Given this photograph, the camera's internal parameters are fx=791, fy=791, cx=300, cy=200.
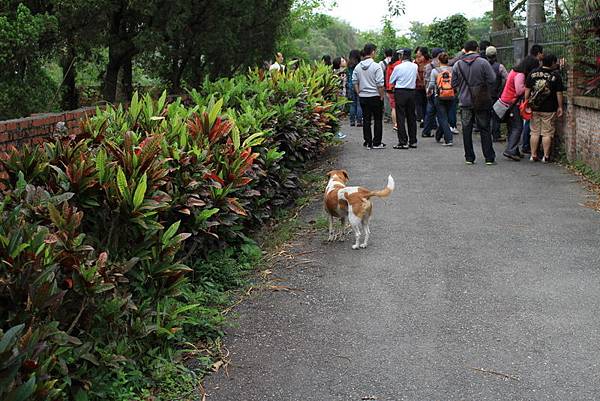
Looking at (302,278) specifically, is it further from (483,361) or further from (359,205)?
(483,361)

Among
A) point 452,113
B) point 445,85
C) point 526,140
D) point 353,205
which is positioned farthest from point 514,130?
point 353,205

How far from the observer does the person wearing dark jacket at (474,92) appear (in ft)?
41.5

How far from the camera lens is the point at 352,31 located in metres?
81.9

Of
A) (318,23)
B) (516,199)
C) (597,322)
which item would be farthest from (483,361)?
(318,23)

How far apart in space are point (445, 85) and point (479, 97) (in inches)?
113

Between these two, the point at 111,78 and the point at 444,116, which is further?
the point at 444,116

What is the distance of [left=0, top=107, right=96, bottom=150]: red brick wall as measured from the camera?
7.15 meters

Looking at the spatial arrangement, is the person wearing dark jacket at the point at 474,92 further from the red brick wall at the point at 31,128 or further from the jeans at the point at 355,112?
the jeans at the point at 355,112

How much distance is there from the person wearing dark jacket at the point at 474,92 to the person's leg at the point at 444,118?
2377 mm

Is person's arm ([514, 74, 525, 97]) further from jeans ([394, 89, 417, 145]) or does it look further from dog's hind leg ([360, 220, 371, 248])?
dog's hind leg ([360, 220, 371, 248])

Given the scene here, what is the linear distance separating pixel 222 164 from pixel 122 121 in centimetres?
117

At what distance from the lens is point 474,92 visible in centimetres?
1273

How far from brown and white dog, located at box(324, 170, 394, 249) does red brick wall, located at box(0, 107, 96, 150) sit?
2573 mm

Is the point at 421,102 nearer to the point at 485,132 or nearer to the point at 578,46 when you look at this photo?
the point at 485,132
